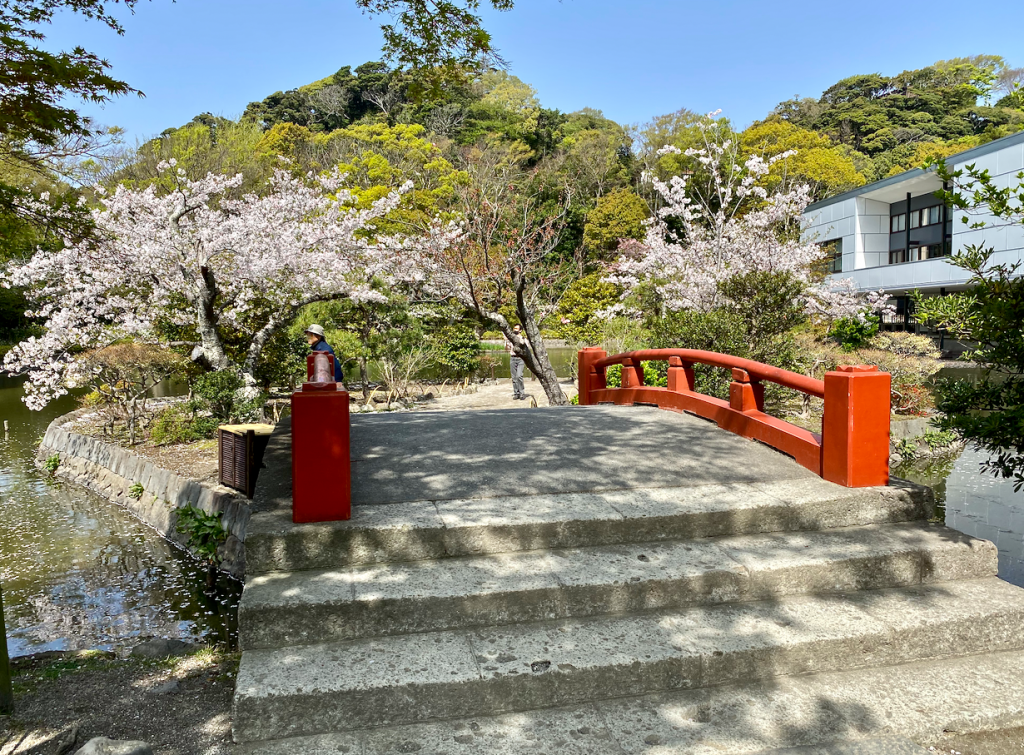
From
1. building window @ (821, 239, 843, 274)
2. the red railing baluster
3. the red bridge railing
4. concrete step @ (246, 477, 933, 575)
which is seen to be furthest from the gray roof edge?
concrete step @ (246, 477, 933, 575)

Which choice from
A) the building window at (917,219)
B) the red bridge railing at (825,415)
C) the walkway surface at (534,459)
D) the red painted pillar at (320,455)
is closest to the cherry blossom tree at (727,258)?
the red bridge railing at (825,415)

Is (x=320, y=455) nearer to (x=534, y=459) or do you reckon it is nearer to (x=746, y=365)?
(x=534, y=459)

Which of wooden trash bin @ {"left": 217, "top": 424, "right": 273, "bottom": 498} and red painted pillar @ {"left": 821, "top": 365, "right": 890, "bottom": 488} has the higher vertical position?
red painted pillar @ {"left": 821, "top": 365, "right": 890, "bottom": 488}

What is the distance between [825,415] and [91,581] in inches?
305

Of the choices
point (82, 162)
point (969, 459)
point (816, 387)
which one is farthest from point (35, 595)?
point (969, 459)

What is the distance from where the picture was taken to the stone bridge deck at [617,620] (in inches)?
111

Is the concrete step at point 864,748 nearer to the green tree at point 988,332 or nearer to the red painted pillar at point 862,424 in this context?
the green tree at point 988,332

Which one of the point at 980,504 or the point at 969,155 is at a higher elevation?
the point at 969,155

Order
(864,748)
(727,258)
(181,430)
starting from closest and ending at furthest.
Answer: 1. (864,748)
2. (181,430)
3. (727,258)

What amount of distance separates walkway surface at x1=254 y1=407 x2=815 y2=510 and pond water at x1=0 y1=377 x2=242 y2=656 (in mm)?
2539

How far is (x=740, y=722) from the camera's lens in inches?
113

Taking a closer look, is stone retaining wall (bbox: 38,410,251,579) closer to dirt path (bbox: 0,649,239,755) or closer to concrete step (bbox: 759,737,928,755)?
dirt path (bbox: 0,649,239,755)

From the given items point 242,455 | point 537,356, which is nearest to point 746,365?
point 242,455

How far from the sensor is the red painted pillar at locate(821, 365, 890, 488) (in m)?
4.37
